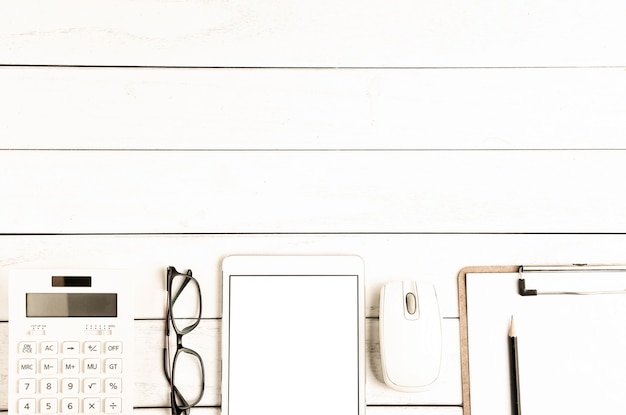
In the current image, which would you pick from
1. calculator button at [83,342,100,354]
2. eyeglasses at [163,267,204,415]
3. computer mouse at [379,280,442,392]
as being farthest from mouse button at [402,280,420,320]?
calculator button at [83,342,100,354]

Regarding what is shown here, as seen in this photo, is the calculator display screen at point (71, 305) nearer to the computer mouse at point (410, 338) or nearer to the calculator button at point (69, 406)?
the calculator button at point (69, 406)

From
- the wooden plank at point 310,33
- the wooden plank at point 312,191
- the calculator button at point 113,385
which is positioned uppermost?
the wooden plank at point 310,33

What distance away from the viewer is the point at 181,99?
0.64 meters

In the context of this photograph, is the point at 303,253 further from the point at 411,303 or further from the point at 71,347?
the point at 71,347

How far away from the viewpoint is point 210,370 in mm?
633

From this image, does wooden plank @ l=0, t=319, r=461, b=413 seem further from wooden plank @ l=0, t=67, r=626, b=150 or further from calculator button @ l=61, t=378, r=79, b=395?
wooden plank @ l=0, t=67, r=626, b=150

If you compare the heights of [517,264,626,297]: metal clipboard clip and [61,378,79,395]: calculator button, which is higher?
[517,264,626,297]: metal clipboard clip

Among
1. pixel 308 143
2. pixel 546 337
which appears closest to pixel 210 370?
pixel 308 143

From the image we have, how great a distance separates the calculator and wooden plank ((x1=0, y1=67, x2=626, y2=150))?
0.17 m

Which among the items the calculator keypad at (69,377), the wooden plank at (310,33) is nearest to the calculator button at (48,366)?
the calculator keypad at (69,377)

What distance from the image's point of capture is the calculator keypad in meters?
0.59

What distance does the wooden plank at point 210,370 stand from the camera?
63 cm

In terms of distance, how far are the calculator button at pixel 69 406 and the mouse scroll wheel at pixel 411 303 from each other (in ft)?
1.28

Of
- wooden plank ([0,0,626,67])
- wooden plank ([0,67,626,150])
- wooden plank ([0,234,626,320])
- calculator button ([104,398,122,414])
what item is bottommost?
calculator button ([104,398,122,414])
